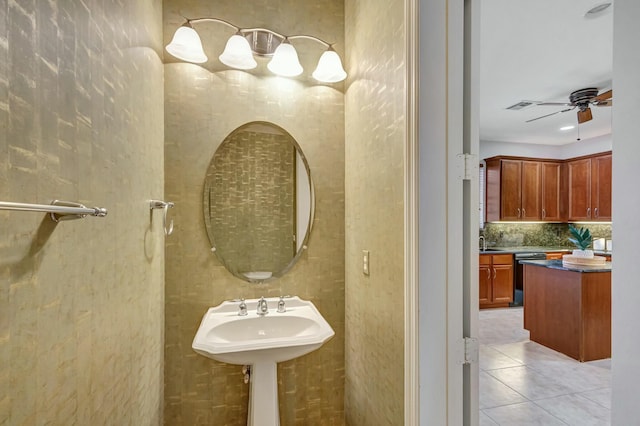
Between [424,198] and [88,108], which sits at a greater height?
[88,108]

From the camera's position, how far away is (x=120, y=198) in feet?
3.68

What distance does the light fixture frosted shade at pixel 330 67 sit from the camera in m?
1.83

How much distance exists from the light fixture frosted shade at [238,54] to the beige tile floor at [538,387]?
2.90m

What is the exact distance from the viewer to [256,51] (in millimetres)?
1825

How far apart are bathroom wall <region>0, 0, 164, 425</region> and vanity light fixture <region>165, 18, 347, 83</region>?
25 cm

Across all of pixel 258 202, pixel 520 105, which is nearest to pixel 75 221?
pixel 258 202

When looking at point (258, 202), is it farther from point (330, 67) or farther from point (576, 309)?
point (576, 309)

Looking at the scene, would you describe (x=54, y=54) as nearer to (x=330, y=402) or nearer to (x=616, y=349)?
(x=616, y=349)

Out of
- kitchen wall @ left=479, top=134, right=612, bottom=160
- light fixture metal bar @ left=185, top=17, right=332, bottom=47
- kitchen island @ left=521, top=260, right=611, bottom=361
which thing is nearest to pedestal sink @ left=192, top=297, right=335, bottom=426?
light fixture metal bar @ left=185, top=17, right=332, bottom=47

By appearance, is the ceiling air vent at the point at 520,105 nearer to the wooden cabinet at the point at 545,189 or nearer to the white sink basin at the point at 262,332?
the wooden cabinet at the point at 545,189

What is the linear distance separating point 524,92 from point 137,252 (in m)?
3.96

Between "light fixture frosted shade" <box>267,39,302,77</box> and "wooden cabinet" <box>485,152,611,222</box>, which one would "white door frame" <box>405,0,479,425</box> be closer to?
"light fixture frosted shade" <box>267,39,302,77</box>

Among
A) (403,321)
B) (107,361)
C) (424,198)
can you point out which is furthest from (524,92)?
(107,361)

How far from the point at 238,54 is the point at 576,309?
3845 millimetres
